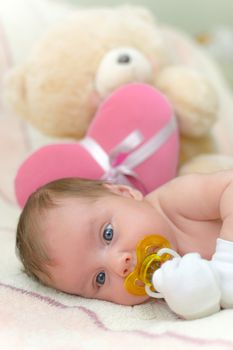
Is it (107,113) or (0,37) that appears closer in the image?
(107,113)

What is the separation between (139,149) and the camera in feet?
4.15

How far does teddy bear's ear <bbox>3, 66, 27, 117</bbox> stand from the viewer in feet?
4.62

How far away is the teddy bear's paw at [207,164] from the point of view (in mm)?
1286

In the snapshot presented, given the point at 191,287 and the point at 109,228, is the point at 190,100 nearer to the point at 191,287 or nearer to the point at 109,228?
the point at 109,228

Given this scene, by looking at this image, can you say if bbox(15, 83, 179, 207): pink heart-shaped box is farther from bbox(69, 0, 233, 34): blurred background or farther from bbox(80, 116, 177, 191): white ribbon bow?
bbox(69, 0, 233, 34): blurred background

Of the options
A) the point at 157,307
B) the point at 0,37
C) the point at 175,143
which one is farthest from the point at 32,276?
the point at 0,37

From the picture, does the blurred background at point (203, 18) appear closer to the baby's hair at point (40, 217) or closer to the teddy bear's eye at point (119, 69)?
the teddy bear's eye at point (119, 69)

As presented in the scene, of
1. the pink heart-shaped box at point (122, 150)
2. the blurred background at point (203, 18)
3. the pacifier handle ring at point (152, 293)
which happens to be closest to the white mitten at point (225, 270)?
the pacifier handle ring at point (152, 293)

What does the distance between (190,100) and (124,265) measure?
1.75 ft

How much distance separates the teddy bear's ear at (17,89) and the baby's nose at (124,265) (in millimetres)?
657

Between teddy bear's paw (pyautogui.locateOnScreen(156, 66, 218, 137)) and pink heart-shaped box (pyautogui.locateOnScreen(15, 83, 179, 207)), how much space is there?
1.7 inches

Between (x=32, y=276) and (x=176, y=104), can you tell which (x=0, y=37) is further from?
(x=32, y=276)

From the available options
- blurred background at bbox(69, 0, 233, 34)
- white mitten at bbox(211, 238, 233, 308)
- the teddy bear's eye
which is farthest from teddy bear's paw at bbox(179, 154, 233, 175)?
blurred background at bbox(69, 0, 233, 34)

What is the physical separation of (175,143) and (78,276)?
1.52 feet
